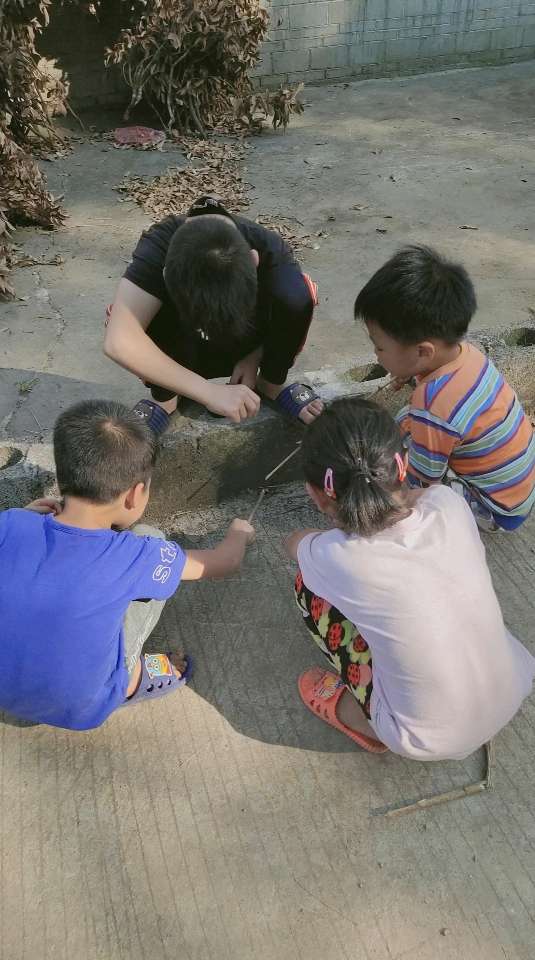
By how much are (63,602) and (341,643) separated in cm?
66

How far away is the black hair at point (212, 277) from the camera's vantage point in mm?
2090

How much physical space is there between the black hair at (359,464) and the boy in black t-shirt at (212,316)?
0.64m

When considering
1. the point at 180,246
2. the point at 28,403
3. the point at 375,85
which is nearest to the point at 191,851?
the point at 180,246

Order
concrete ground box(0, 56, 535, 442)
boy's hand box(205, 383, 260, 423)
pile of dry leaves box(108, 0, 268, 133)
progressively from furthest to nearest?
pile of dry leaves box(108, 0, 268, 133)
concrete ground box(0, 56, 535, 442)
boy's hand box(205, 383, 260, 423)

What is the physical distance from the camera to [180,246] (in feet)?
7.03

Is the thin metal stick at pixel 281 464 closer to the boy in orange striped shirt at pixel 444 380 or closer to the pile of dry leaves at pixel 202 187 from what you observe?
the boy in orange striped shirt at pixel 444 380

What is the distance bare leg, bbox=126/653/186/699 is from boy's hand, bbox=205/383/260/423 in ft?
2.43

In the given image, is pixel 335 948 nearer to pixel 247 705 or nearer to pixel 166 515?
pixel 247 705

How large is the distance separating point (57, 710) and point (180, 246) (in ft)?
4.13

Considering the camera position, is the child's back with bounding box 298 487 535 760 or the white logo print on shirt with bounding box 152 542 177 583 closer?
the child's back with bounding box 298 487 535 760

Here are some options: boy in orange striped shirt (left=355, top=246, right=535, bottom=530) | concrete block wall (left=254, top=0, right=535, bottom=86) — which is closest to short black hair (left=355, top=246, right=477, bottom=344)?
boy in orange striped shirt (left=355, top=246, right=535, bottom=530)

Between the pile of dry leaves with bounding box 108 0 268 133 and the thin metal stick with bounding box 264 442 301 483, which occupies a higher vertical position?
the pile of dry leaves with bounding box 108 0 268 133

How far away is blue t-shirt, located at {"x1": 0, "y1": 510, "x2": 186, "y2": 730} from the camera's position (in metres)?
1.64

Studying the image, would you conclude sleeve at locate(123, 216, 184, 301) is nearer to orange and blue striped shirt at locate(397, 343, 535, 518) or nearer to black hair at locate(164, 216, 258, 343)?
black hair at locate(164, 216, 258, 343)
